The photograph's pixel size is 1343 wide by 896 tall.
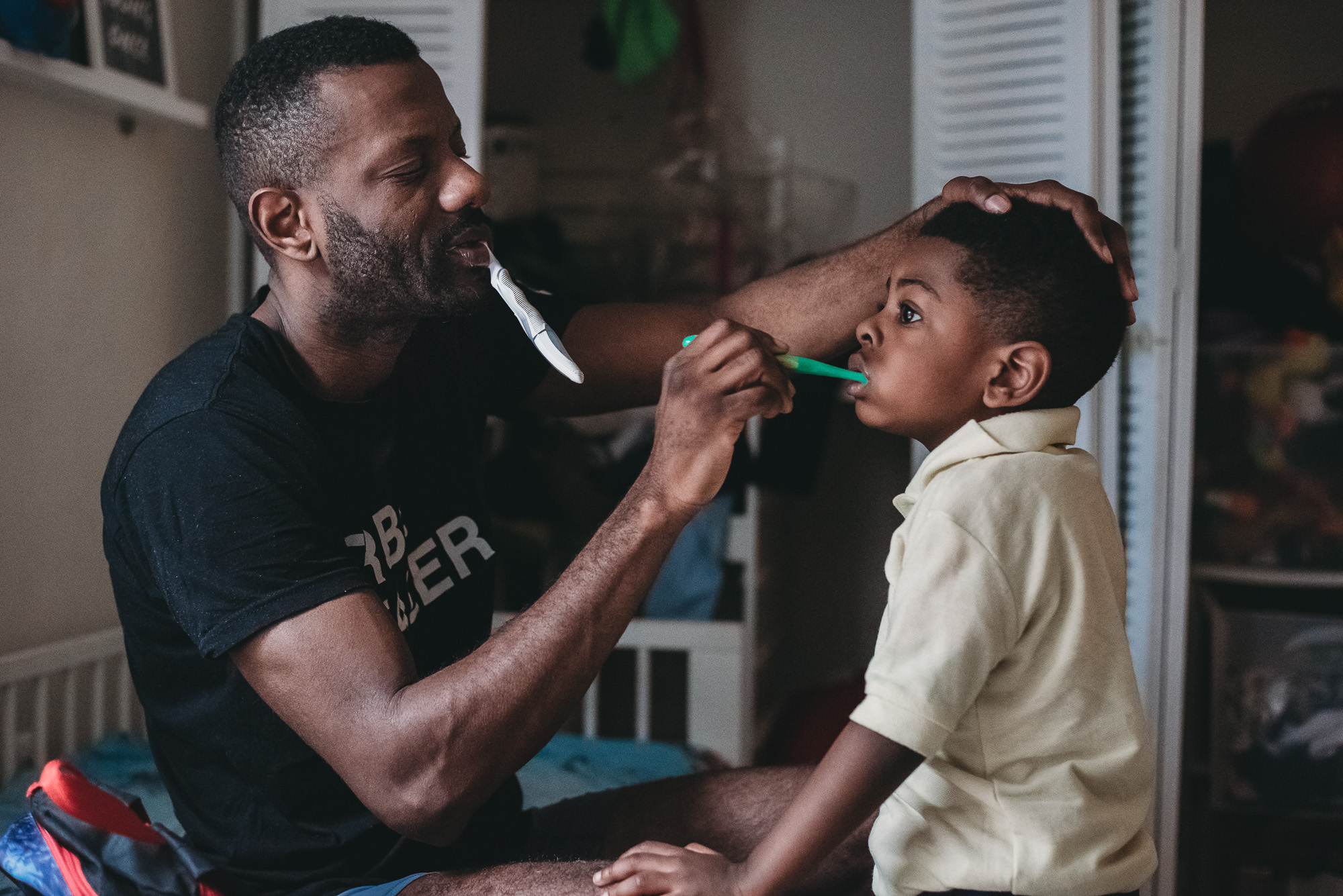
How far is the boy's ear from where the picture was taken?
0.93 m

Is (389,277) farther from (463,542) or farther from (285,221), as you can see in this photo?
(463,542)

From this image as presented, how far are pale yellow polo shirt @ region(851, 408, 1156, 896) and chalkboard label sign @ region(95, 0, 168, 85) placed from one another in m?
1.48

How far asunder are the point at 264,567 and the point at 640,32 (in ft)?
7.03

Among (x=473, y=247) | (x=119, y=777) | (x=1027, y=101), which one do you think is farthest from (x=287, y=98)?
(x=1027, y=101)

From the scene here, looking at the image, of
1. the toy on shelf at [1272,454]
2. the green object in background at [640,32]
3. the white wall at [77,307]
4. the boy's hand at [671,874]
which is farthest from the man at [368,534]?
the green object in background at [640,32]

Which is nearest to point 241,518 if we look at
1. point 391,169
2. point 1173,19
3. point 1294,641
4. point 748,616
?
point 391,169

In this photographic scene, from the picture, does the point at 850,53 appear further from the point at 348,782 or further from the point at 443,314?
the point at 348,782

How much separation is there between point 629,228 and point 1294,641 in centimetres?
180

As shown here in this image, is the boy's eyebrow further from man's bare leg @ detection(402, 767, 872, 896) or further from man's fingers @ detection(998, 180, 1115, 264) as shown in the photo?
man's bare leg @ detection(402, 767, 872, 896)

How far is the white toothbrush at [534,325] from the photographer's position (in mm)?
1057

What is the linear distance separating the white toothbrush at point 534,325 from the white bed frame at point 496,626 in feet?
3.12

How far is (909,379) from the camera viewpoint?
956mm

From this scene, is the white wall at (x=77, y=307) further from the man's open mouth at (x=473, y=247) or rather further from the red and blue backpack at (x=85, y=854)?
the man's open mouth at (x=473, y=247)

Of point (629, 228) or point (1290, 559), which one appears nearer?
point (1290, 559)
